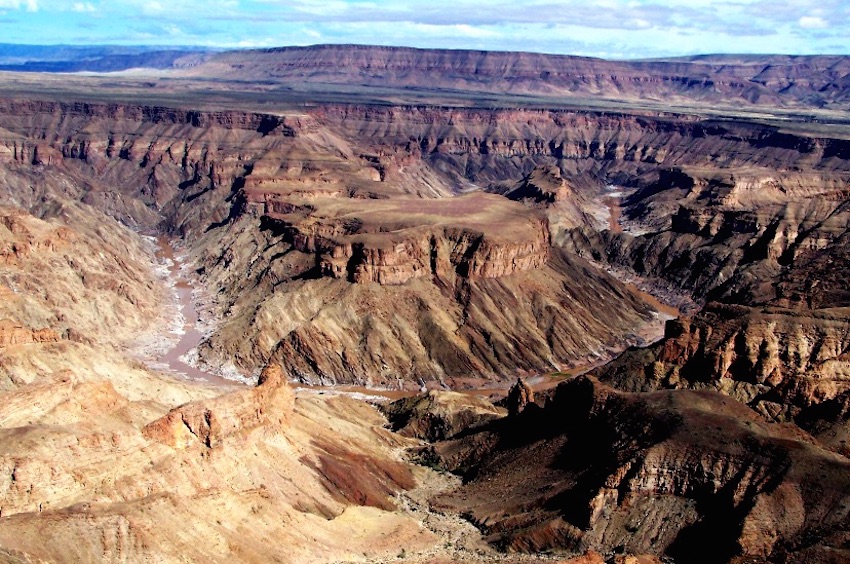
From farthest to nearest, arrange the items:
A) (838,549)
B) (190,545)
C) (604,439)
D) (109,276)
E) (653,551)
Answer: (109,276), (604,439), (653,551), (190,545), (838,549)

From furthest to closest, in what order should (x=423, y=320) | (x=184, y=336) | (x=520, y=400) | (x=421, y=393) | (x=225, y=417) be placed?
(x=184, y=336) < (x=423, y=320) < (x=421, y=393) < (x=520, y=400) < (x=225, y=417)

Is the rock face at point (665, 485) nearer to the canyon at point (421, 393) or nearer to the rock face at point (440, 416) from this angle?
the canyon at point (421, 393)

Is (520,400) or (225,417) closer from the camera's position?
(225,417)

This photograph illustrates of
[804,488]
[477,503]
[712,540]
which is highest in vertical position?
[804,488]

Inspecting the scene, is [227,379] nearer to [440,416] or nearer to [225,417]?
[440,416]

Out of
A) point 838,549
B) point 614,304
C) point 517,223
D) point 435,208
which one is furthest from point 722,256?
point 838,549

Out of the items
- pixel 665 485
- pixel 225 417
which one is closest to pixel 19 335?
pixel 225 417

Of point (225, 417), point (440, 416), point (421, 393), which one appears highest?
point (225, 417)

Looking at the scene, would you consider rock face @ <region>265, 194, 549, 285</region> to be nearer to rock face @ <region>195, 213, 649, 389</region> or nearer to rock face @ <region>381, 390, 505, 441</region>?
rock face @ <region>195, 213, 649, 389</region>

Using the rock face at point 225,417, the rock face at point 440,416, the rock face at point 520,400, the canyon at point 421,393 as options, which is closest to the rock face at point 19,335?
the canyon at point 421,393

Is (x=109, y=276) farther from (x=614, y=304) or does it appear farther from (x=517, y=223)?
(x=614, y=304)
